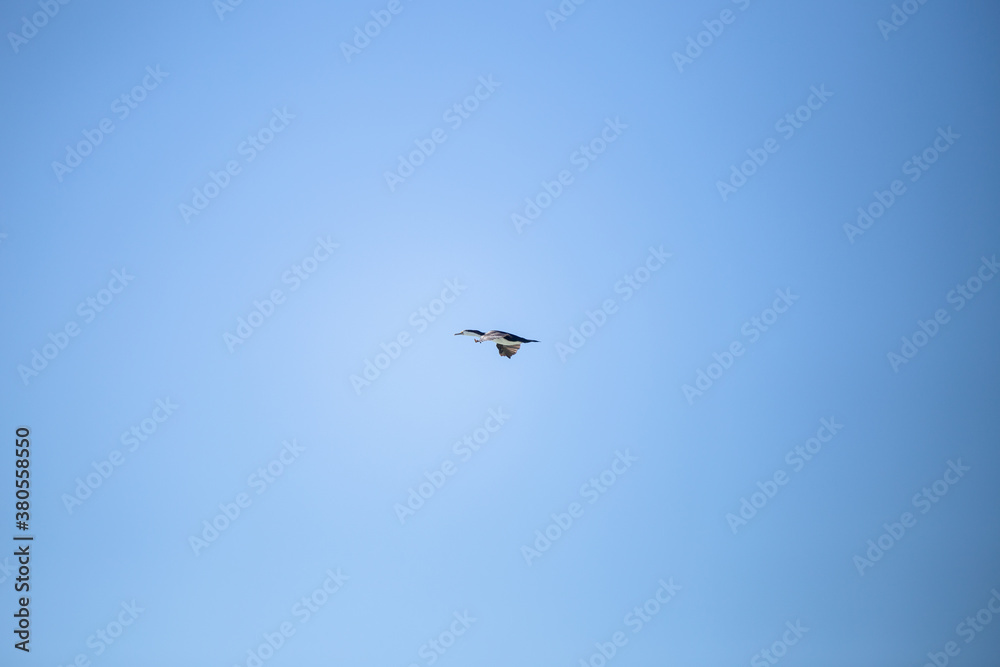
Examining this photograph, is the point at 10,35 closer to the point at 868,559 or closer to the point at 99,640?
the point at 99,640

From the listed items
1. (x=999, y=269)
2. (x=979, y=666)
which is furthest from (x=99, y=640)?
(x=999, y=269)

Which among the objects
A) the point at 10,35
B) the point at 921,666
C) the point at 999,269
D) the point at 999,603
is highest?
the point at 999,269

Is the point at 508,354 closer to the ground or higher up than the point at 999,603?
closer to the ground

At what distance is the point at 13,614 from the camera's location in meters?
12.6

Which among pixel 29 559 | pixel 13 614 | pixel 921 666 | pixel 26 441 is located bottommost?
pixel 13 614

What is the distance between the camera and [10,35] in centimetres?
1280

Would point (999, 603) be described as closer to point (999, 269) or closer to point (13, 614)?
point (999, 269)

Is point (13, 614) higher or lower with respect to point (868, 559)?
lower

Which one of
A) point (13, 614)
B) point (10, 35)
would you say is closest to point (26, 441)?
point (13, 614)

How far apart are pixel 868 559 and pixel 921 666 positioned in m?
2.11

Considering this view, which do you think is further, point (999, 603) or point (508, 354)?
point (999, 603)

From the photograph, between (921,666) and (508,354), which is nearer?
(508,354)

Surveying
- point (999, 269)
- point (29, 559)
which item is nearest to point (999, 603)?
point (999, 269)

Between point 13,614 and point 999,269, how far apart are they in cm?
1809
